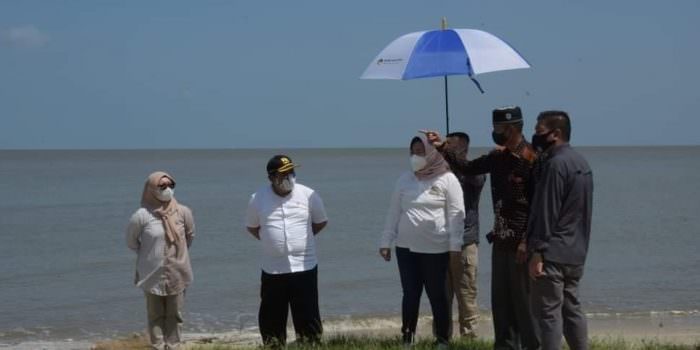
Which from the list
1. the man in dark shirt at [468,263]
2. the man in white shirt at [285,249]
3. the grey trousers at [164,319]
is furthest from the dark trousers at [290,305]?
the man in dark shirt at [468,263]

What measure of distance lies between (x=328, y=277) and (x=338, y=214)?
525 inches

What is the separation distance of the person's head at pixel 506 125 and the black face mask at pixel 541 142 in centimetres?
37

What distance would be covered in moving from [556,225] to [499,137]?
0.87 metres

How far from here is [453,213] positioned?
687 cm

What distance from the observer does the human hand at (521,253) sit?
19.6ft

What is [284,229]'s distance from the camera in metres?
7.16

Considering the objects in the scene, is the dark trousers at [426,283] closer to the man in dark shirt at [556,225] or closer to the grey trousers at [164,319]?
the man in dark shirt at [556,225]

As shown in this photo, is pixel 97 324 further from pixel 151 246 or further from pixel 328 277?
pixel 151 246

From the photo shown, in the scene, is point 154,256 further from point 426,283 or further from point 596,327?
point 596,327

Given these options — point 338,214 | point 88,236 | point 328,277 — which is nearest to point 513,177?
point 328,277

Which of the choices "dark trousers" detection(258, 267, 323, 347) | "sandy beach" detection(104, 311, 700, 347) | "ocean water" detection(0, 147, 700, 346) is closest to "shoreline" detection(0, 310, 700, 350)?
"sandy beach" detection(104, 311, 700, 347)

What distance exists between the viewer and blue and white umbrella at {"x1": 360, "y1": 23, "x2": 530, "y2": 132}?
23.0ft

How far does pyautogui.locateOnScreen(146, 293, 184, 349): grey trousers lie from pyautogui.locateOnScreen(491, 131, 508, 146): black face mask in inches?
117

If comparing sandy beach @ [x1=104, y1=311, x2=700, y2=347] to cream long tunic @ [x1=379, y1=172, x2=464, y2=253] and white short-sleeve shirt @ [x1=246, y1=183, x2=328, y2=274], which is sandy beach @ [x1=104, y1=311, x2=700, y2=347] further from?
cream long tunic @ [x1=379, y1=172, x2=464, y2=253]
